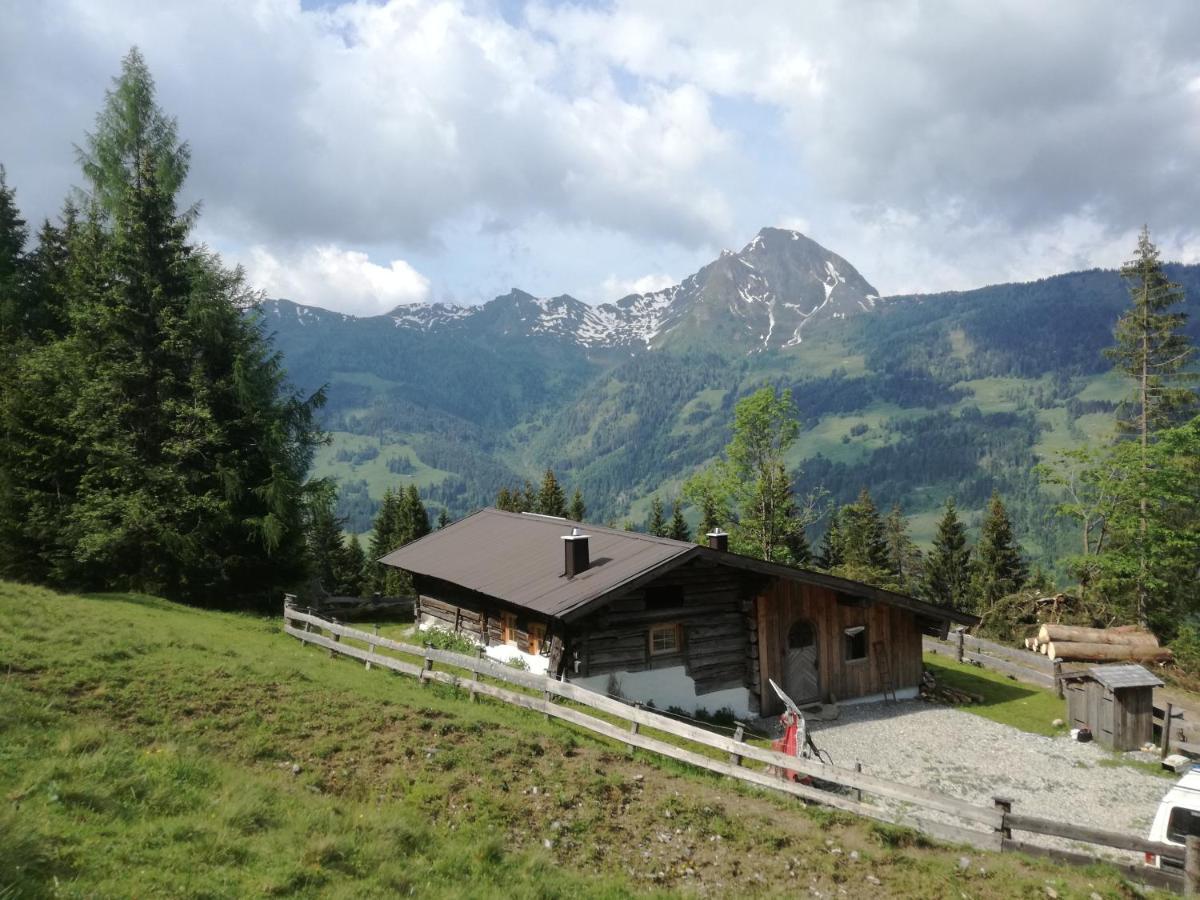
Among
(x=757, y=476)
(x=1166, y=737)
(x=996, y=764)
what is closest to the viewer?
(x=996, y=764)

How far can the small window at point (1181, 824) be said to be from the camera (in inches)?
468

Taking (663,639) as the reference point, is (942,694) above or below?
below

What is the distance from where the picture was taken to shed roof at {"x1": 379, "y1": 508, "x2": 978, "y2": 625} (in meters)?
21.4

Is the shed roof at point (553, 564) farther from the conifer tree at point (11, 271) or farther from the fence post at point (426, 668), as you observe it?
the conifer tree at point (11, 271)

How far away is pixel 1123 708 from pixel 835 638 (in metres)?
8.49

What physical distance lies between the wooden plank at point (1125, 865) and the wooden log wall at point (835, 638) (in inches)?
469

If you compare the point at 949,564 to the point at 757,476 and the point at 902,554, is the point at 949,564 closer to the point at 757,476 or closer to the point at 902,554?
the point at 902,554

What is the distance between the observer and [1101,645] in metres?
32.4

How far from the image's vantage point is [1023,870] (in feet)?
36.1

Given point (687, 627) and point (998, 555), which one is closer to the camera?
point (687, 627)

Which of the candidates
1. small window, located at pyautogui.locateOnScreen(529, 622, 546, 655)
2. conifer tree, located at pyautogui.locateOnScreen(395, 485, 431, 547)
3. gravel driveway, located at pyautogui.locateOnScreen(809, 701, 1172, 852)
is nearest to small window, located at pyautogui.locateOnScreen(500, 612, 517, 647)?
small window, located at pyautogui.locateOnScreen(529, 622, 546, 655)

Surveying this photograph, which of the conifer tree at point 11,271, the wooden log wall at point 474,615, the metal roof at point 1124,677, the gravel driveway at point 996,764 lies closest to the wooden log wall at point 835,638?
the gravel driveway at point 996,764

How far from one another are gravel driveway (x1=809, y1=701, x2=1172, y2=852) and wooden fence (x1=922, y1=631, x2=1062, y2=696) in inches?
301

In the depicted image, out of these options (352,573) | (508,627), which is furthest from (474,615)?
(352,573)
